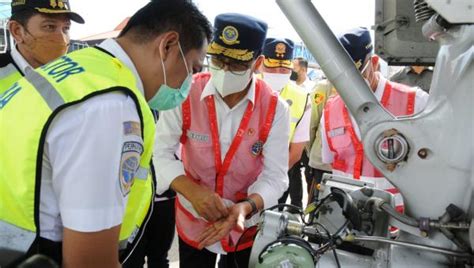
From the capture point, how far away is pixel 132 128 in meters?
1.00

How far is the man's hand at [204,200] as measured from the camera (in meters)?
1.81

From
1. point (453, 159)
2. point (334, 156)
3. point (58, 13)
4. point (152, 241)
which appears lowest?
point (152, 241)

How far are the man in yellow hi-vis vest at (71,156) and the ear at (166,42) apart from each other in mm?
133

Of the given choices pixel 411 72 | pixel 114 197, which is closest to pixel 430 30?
pixel 114 197

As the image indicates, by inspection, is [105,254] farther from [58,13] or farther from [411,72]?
[411,72]

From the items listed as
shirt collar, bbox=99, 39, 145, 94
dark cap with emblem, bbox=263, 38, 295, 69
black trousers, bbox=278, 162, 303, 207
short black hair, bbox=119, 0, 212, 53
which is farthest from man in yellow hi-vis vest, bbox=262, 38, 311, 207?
shirt collar, bbox=99, 39, 145, 94

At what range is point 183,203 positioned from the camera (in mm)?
2035

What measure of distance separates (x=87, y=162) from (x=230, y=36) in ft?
3.68

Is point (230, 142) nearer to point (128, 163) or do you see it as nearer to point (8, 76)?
point (128, 163)

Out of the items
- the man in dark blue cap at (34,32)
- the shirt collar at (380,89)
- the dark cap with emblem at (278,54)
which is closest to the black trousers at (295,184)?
the dark cap with emblem at (278,54)

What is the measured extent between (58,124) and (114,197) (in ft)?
0.69

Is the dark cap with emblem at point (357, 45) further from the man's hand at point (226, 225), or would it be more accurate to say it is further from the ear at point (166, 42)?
the ear at point (166, 42)

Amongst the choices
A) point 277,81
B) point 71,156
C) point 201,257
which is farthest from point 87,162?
point 277,81

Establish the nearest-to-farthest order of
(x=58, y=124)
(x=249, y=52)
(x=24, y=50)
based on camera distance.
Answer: (x=58, y=124) → (x=249, y=52) → (x=24, y=50)
